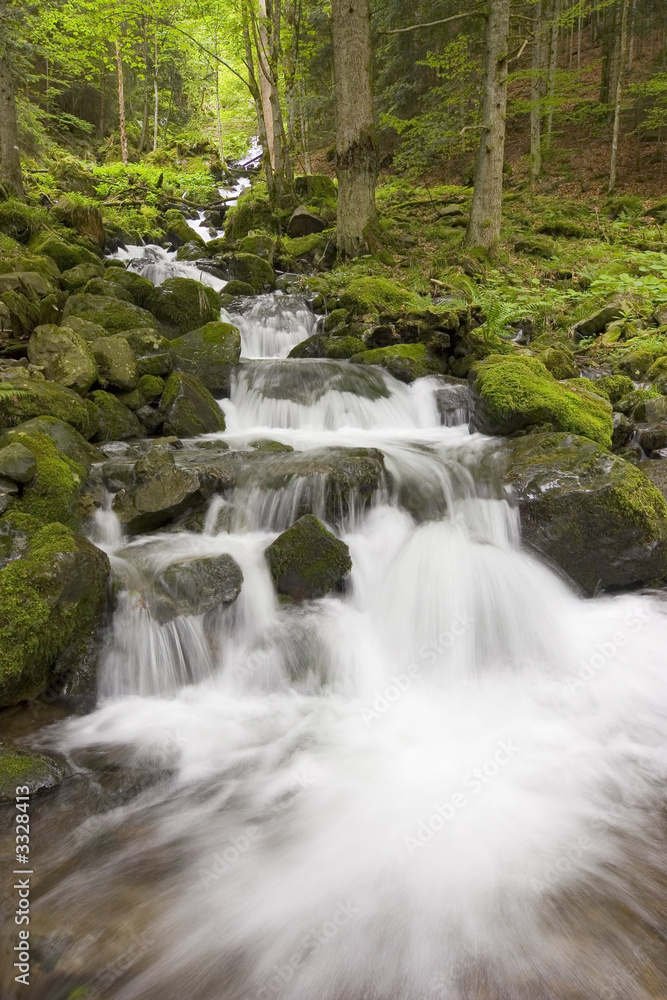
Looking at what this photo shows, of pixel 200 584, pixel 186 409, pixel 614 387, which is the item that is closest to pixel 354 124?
pixel 614 387

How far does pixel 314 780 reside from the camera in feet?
10.7

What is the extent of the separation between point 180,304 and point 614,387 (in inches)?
259

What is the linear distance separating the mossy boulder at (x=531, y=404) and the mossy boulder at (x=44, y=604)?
15.3 feet

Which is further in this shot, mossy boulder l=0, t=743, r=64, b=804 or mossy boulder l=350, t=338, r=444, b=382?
mossy boulder l=350, t=338, r=444, b=382

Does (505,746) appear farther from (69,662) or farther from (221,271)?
(221,271)

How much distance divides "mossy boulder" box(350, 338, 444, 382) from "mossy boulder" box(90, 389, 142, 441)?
12.6 ft

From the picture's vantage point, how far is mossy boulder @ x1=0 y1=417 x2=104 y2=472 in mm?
5004

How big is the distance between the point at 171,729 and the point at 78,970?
1539 millimetres

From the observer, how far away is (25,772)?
2.86m

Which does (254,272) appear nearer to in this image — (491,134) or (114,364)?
(491,134)

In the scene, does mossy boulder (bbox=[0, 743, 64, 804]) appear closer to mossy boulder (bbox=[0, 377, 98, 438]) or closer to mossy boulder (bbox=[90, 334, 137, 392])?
mossy boulder (bbox=[0, 377, 98, 438])

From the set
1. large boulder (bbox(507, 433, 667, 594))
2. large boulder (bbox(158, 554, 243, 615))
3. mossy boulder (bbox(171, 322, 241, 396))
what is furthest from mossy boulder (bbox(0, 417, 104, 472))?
large boulder (bbox(507, 433, 667, 594))

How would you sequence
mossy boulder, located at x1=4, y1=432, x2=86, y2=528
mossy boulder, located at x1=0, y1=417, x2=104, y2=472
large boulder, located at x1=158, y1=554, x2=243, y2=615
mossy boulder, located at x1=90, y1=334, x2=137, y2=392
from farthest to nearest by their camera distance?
mossy boulder, located at x1=90, y1=334, x2=137, y2=392
mossy boulder, located at x1=0, y1=417, x2=104, y2=472
mossy boulder, located at x1=4, y1=432, x2=86, y2=528
large boulder, located at x1=158, y1=554, x2=243, y2=615

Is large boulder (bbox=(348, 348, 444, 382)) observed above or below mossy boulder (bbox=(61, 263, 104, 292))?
below
